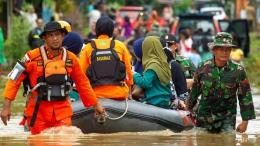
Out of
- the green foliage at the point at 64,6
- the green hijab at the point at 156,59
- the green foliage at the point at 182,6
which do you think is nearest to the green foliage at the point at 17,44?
the green foliage at the point at 64,6

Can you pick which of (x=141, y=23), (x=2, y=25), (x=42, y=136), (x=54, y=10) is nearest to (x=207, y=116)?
(x=42, y=136)

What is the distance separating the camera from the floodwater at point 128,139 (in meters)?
11.7

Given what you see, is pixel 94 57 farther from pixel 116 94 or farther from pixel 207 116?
pixel 207 116

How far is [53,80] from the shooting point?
1187 centimetres

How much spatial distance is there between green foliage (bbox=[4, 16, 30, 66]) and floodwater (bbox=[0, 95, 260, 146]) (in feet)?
45.8

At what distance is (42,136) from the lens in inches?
469

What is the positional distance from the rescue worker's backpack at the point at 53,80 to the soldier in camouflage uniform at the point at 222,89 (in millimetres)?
1740

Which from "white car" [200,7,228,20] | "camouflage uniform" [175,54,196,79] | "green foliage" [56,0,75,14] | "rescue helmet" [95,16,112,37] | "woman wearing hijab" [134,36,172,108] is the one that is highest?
"rescue helmet" [95,16,112,37]

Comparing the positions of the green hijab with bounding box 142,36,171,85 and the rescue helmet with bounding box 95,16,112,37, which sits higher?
the rescue helmet with bounding box 95,16,112,37

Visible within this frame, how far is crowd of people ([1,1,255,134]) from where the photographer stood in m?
11.9

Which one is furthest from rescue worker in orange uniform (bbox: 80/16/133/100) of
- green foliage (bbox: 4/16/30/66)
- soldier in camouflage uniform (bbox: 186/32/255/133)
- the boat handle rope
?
green foliage (bbox: 4/16/30/66)

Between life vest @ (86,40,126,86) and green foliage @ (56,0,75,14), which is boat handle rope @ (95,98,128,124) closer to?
life vest @ (86,40,126,86)

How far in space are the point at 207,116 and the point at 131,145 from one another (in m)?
1.66

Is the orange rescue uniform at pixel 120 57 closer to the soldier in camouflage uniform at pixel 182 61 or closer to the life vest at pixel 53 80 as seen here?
the life vest at pixel 53 80
